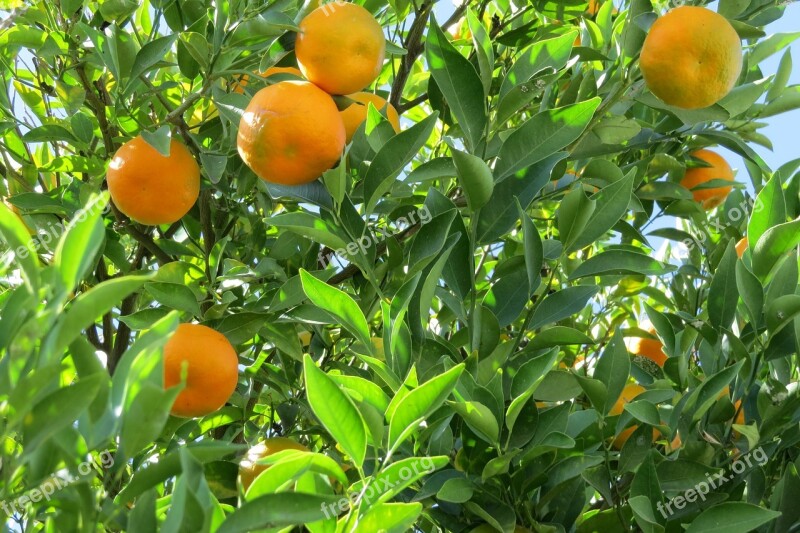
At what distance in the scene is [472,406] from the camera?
980 mm

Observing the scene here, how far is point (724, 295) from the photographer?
128 cm

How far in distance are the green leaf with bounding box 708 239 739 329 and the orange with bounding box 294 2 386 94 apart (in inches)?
23.2

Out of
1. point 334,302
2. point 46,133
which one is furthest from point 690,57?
point 46,133

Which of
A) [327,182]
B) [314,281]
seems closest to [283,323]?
[327,182]

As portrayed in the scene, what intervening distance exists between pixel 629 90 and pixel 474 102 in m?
0.38

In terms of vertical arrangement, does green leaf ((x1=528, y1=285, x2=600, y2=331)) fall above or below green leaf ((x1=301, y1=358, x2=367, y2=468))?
below

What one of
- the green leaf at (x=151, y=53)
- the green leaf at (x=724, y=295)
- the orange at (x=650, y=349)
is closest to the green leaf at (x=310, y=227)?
the green leaf at (x=151, y=53)

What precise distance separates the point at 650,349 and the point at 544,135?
32.5 inches

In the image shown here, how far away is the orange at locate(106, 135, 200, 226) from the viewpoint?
1518 millimetres

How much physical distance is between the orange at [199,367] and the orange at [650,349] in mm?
927

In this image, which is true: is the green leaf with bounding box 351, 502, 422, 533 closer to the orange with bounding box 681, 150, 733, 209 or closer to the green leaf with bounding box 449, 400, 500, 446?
the green leaf with bounding box 449, 400, 500, 446
